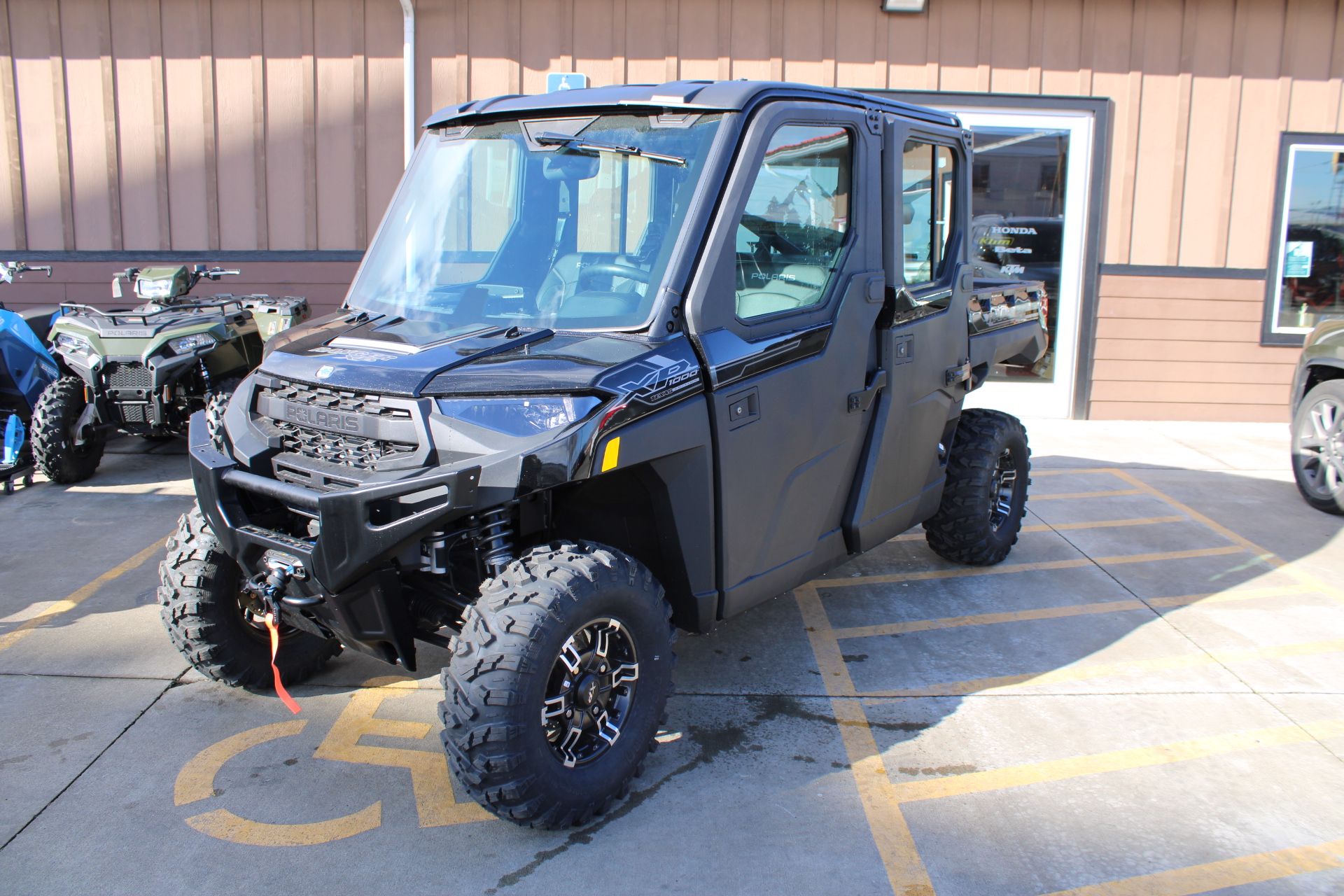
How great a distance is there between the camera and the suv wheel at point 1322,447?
22.2 ft

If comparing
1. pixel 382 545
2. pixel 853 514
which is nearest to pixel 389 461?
pixel 382 545

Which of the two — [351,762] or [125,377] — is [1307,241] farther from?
[125,377]

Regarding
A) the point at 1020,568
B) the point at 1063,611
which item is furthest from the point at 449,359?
the point at 1020,568

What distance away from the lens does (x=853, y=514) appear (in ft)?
14.1

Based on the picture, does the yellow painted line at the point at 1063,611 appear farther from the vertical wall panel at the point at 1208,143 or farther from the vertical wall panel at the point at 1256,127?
the vertical wall panel at the point at 1256,127

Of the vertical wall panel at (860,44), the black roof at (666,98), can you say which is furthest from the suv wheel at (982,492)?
the vertical wall panel at (860,44)

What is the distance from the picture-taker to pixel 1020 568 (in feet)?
19.1

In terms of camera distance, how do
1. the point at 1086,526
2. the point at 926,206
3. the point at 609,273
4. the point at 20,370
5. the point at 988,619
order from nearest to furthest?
1. the point at 609,273
2. the point at 926,206
3. the point at 988,619
4. the point at 1086,526
5. the point at 20,370

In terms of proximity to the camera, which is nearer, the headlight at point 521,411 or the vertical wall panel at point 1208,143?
the headlight at point 521,411

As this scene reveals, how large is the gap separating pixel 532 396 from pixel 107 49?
8.64 metres

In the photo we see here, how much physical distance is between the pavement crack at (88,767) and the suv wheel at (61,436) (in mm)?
3652

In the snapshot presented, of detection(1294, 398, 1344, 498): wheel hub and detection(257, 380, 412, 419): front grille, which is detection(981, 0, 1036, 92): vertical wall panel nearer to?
detection(1294, 398, 1344, 498): wheel hub

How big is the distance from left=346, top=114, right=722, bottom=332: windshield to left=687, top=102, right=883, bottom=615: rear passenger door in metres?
0.21

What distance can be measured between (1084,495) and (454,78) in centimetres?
652
